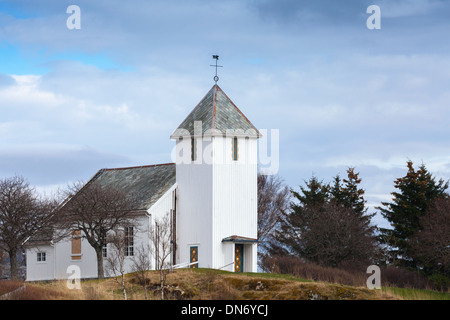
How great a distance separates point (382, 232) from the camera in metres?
58.2

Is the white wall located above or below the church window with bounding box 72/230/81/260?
above

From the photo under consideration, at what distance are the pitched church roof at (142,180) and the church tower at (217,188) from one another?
1760 millimetres

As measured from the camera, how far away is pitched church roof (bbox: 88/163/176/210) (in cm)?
4956

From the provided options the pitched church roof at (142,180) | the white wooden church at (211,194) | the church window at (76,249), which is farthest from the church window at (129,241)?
the church window at (76,249)

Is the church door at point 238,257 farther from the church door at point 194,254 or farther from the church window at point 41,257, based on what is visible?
the church window at point 41,257

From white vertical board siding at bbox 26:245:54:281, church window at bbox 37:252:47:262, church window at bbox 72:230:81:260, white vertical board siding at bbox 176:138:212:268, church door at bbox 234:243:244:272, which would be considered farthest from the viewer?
church window at bbox 37:252:47:262

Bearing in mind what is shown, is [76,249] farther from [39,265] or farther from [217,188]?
[217,188]

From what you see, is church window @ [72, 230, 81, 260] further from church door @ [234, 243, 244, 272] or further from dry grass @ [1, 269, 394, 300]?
dry grass @ [1, 269, 394, 300]

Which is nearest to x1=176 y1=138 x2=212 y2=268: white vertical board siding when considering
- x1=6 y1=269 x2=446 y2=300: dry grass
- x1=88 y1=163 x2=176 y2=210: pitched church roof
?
x1=88 y1=163 x2=176 y2=210: pitched church roof

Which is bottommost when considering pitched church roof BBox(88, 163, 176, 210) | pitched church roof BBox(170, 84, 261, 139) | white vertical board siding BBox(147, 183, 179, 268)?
white vertical board siding BBox(147, 183, 179, 268)
